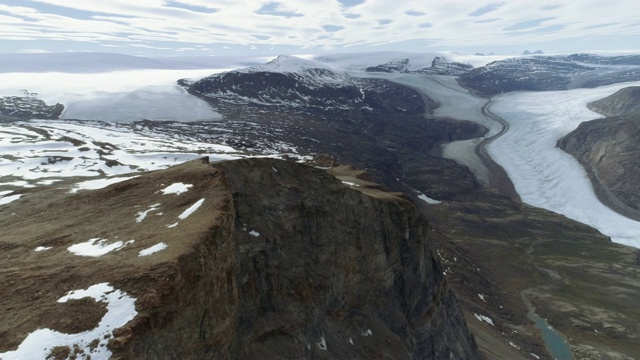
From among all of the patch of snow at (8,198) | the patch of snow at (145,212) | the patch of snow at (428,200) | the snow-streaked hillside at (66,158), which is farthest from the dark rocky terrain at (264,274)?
the patch of snow at (428,200)

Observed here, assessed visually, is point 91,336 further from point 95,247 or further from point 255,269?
point 255,269

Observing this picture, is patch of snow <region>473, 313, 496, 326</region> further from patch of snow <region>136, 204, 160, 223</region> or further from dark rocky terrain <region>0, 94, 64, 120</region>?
dark rocky terrain <region>0, 94, 64, 120</region>

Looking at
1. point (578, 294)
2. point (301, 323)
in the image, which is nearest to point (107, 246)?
point (301, 323)

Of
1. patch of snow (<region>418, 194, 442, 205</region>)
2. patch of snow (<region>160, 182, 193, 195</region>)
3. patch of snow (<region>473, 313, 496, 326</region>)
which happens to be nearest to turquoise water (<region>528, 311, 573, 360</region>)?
patch of snow (<region>473, 313, 496, 326</region>)

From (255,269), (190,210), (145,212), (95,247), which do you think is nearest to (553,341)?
(255,269)

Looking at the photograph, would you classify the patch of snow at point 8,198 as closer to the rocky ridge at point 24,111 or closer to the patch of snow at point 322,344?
the patch of snow at point 322,344
